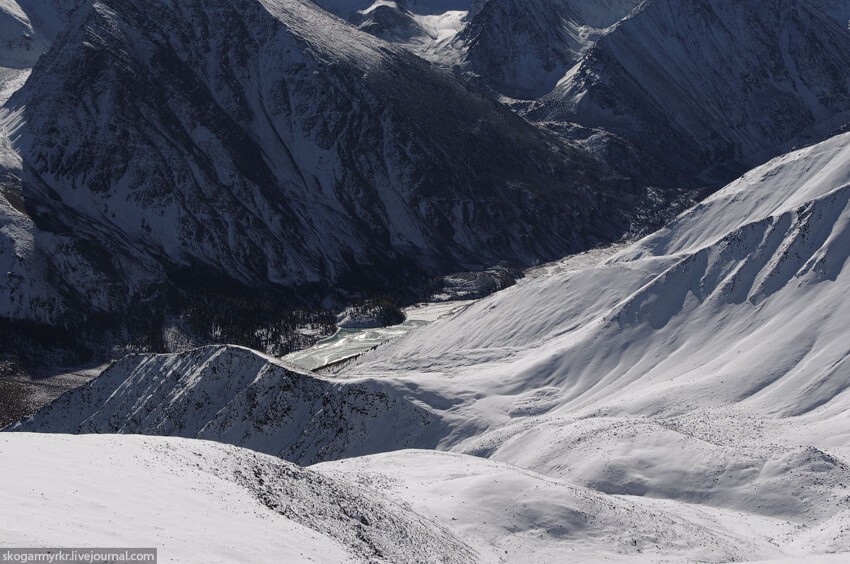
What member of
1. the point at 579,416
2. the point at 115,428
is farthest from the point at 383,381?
the point at 115,428

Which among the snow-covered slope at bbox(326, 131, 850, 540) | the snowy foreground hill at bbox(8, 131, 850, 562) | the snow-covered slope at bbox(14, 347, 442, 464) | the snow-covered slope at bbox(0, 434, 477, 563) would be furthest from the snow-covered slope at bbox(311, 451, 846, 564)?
the snow-covered slope at bbox(14, 347, 442, 464)

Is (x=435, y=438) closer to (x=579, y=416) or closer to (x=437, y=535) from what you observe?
(x=579, y=416)

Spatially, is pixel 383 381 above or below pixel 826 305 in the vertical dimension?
below

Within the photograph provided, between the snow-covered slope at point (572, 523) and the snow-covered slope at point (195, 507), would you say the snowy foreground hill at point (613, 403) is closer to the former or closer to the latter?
the snow-covered slope at point (572, 523)

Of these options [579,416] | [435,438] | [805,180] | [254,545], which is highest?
[805,180]

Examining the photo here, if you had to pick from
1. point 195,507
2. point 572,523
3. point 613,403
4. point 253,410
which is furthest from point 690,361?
point 195,507
